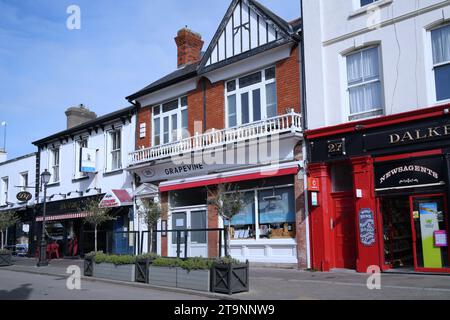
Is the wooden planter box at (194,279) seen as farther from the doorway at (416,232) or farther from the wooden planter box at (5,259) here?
the wooden planter box at (5,259)

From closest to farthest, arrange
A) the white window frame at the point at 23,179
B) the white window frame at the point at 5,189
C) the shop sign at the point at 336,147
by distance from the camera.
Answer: the shop sign at the point at 336,147 → the white window frame at the point at 23,179 → the white window frame at the point at 5,189

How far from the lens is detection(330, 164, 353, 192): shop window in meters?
15.0

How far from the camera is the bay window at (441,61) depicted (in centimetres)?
1272

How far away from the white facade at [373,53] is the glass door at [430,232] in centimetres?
262

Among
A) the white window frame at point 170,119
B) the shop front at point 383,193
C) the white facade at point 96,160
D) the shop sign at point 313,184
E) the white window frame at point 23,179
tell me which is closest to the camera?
the shop front at point 383,193

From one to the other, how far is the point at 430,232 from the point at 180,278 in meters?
6.67

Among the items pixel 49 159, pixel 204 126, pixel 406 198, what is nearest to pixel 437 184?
pixel 406 198

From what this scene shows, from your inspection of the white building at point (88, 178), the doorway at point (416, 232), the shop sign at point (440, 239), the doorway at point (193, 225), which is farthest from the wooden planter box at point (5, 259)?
the shop sign at point (440, 239)

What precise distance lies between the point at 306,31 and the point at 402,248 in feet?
24.6

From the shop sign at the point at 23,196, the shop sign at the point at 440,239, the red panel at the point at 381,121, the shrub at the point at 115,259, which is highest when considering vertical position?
the red panel at the point at 381,121

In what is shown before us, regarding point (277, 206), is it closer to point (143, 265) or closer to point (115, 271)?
point (143, 265)

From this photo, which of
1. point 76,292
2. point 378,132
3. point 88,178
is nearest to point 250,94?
point 378,132

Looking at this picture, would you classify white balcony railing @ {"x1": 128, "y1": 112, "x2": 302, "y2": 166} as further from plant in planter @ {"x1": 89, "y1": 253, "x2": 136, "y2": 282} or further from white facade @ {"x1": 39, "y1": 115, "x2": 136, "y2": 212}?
plant in planter @ {"x1": 89, "y1": 253, "x2": 136, "y2": 282}

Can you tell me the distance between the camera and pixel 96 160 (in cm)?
2423
